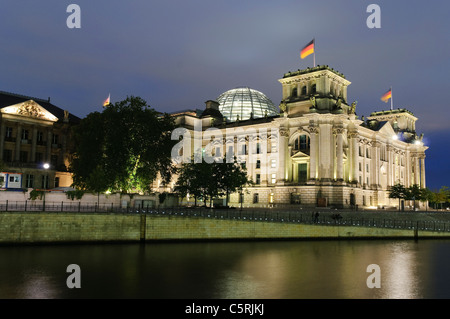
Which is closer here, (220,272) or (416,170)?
(220,272)

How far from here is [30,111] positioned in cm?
8744

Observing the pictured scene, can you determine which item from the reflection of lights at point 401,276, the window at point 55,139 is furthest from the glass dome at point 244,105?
the reflection of lights at point 401,276

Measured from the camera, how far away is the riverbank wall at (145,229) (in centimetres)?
3957

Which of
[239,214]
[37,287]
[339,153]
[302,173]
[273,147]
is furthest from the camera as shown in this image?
[273,147]

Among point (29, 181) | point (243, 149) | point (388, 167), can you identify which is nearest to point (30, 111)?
point (29, 181)

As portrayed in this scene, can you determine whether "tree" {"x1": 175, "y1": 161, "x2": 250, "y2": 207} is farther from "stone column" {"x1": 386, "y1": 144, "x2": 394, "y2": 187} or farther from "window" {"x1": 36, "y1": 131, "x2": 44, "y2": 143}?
"stone column" {"x1": 386, "y1": 144, "x2": 394, "y2": 187}

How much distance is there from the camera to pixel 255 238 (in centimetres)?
5028

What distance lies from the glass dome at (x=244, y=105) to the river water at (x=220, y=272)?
8259 centimetres

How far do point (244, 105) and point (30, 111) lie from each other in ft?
200

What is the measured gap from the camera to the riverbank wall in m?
39.6

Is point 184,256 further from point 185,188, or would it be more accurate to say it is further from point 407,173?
point 407,173

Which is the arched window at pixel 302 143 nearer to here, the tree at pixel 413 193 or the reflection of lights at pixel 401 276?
the tree at pixel 413 193

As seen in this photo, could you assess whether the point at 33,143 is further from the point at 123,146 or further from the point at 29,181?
the point at 123,146

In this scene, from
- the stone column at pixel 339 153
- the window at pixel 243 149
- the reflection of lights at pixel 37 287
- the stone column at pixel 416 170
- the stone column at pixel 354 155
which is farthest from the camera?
the stone column at pixel 416 170
